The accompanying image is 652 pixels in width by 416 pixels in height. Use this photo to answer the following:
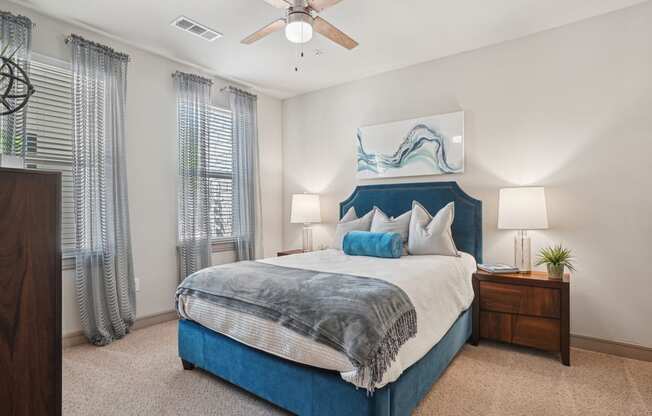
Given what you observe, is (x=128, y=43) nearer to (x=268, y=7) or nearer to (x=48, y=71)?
(x=48, y=71)

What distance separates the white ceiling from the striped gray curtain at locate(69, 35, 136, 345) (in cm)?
38

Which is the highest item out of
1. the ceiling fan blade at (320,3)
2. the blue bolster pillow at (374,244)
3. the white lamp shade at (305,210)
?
the ceiling fan blade at (320,3)

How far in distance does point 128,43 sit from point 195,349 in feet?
9.41

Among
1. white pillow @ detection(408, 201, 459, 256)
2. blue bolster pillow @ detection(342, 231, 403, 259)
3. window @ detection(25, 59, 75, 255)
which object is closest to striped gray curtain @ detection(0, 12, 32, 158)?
window @ detection(25, 59, 75, 255)

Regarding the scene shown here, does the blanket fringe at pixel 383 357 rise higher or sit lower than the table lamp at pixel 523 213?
lower

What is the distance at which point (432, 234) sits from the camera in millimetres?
3084

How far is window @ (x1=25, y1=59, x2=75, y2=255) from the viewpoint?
2.76 m

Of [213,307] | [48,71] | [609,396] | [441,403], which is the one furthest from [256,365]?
[48,71]

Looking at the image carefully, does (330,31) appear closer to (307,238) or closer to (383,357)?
(383,357)

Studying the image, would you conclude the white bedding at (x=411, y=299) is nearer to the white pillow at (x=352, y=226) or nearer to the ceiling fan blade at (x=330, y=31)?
the white pillow at (x=352, y=226)

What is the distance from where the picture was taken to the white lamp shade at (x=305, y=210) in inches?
168

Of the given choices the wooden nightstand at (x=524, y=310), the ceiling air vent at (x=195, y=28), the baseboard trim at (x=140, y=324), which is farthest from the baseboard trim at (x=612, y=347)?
the ceiling air vent at (x=195, y=28)

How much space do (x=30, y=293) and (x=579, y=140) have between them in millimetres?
3641

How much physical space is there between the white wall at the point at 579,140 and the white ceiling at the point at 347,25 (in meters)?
0.22
